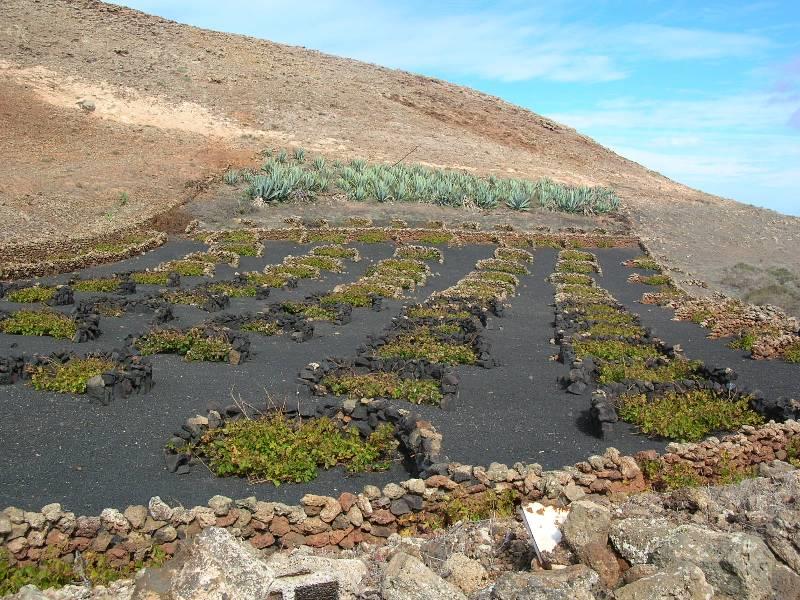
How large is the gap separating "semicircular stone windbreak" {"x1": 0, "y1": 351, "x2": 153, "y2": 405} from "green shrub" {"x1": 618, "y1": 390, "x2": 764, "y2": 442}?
718 centimetres

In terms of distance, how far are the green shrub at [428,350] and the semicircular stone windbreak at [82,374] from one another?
4.33 meters

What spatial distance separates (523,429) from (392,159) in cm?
3730

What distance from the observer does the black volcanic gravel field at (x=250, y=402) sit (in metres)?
8.28

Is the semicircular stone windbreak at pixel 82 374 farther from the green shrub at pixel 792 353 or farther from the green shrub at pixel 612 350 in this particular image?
the green shrub at pixel 792 353

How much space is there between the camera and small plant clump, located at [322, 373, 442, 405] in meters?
11.2

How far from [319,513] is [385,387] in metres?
4.37

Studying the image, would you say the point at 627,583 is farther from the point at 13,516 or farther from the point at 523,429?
the point at 523,429

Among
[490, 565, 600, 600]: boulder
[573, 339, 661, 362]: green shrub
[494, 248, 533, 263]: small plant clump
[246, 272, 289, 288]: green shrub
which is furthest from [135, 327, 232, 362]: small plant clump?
[494, 248, 533, 263]: small plant clump

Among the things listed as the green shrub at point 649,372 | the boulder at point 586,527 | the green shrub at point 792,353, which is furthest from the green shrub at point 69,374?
the green shrub at point 792,353

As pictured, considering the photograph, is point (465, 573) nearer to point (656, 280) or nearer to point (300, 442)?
point (300, 442)

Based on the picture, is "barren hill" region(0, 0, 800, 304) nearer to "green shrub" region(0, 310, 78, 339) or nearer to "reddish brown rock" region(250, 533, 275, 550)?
"green shrub" region(0, 310, 78, 339)

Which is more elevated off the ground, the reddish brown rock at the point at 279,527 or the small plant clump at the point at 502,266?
the small plant clump at the point at 502,266

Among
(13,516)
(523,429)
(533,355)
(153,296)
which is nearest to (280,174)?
(153,296)

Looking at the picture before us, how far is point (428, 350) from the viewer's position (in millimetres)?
13828
